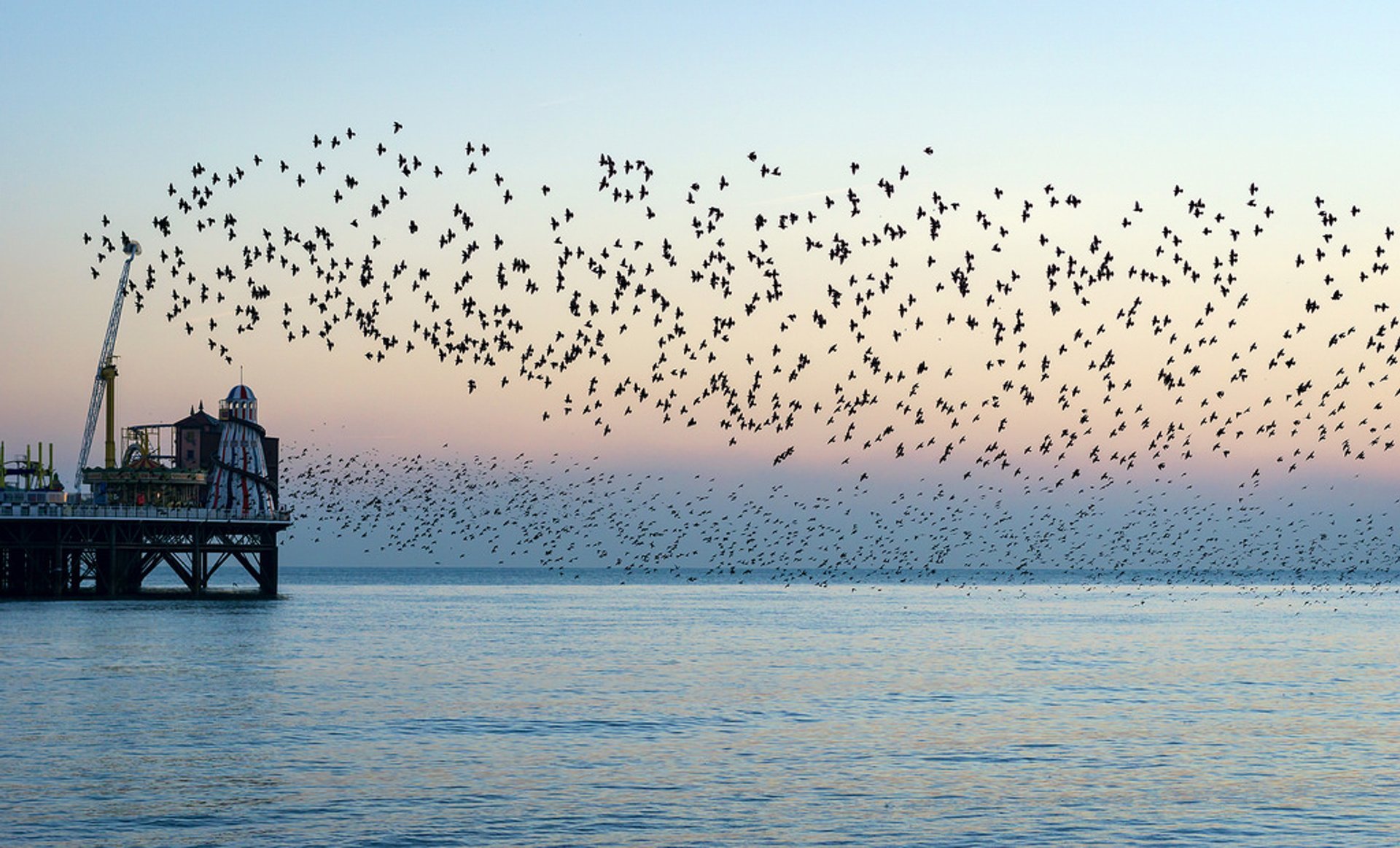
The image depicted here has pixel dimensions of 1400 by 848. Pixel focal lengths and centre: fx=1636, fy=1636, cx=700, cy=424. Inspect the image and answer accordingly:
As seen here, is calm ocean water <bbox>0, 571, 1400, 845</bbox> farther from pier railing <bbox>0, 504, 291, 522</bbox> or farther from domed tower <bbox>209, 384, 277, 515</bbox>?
domed tower <bbox>209, 384, 277, 515</bbox>

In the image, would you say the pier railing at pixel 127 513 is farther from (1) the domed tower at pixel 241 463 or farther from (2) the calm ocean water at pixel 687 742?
(2) the calm ocean water at pixel 687 742

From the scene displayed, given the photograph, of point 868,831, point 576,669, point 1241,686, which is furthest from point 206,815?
point 1241,686

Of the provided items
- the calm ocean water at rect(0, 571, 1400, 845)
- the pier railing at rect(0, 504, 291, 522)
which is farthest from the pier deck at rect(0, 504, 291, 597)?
the calm ocean water at rect(0, 571, 1400, 845)

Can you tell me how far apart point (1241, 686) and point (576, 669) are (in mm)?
27348

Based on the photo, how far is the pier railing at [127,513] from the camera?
4375 inches

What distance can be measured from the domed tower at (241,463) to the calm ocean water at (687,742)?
3809 centimetres

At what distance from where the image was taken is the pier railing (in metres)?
111

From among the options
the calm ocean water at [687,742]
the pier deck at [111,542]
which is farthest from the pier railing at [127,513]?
the calm ocean water at [687,742]

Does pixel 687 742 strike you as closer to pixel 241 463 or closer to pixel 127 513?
pixel 127 513

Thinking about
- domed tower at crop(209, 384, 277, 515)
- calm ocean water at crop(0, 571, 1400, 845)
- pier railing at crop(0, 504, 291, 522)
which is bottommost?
calm ocean water at crop(0, 571, 1400, 845)

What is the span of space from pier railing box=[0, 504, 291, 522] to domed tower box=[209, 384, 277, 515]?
7440mm

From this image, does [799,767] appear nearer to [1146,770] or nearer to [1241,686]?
[1146,770]

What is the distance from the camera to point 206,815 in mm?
32875

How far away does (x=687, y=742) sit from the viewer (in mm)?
45000
